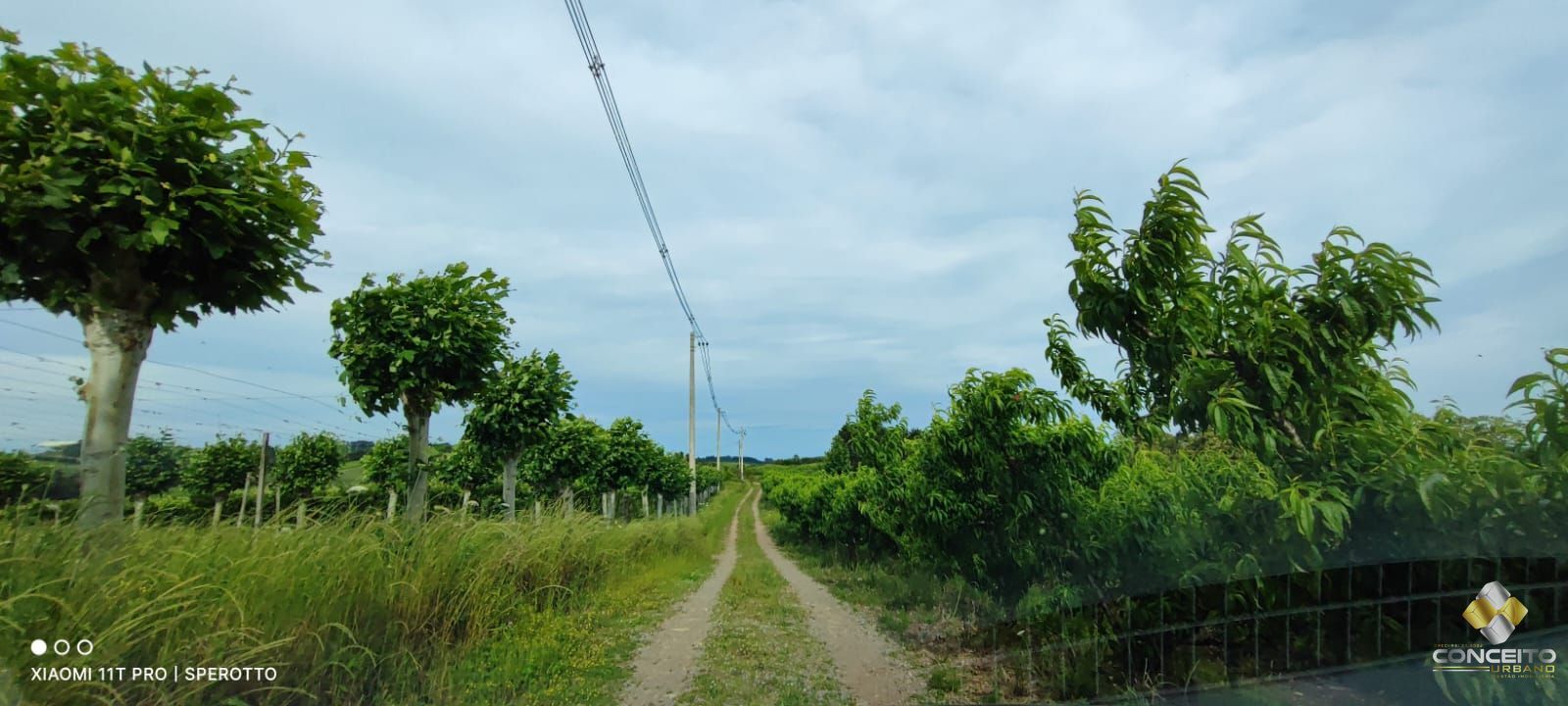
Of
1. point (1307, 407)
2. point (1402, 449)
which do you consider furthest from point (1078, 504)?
point (1402, 449)

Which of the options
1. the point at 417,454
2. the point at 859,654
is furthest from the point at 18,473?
the point at 859,654

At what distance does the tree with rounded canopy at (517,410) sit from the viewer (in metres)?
11.1

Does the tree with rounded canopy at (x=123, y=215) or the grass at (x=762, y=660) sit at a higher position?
the tree with rounded canopy at (x=123, y=215)

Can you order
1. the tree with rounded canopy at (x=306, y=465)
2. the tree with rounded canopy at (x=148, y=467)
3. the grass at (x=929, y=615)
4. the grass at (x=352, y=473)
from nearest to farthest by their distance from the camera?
the grass at (x=929, y=615) → the tree with rounded canopy at (x=148, y=467) → the tree with rounded canopy at (x=306, y=465) → the grass at (x=352, y=473)

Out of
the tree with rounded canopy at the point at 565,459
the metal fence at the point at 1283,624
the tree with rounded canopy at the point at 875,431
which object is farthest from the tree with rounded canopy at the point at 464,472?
the metal fence at the point at 1283,624

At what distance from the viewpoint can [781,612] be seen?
9.72 m

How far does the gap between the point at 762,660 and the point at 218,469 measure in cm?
1733

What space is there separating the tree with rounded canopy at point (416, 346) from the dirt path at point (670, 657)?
8.76 ft

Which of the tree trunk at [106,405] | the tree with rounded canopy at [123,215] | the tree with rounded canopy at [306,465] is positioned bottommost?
the tree with rounded canopy at [306,465]

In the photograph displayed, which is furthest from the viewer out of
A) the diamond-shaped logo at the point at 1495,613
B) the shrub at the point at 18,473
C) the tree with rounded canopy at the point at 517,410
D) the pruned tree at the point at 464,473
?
the pruned tree at the point at 464,473

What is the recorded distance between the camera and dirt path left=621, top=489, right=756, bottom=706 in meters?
5.62

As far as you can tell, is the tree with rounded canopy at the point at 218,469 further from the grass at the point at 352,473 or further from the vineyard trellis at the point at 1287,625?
the vineyard trellis at the point at 1287,625

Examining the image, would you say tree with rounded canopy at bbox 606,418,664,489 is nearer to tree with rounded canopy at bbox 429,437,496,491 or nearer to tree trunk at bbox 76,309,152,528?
tree with rounded canopy at bbox 429,437,496,491

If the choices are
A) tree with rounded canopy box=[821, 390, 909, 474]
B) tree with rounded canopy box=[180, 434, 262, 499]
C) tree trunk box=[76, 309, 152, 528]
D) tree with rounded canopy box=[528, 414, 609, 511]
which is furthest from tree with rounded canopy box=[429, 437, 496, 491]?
tree trunk box=[76, 309, 152, 528]
